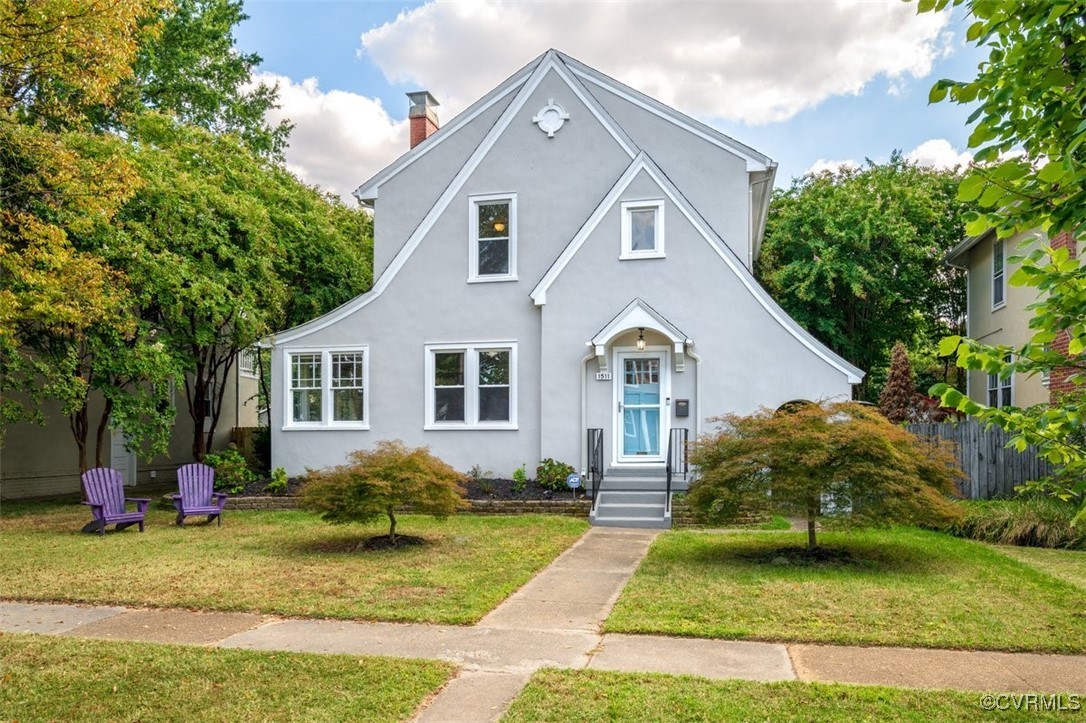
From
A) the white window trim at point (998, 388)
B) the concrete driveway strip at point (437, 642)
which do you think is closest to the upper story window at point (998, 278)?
the white window trim at point (998, 388)

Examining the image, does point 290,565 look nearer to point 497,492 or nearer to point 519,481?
point 497,492

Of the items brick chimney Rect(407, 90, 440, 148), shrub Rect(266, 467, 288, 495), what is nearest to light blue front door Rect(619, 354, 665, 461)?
shrub Rect(266, 467, 288, 495)

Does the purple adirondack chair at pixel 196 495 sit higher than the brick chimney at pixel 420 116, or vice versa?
the brick chimney at pixel 420 116

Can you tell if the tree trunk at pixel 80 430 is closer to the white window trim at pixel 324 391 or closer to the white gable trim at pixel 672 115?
the white window trim at pixel 324 391

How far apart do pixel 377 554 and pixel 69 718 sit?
555cm

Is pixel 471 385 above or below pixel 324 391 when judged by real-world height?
above

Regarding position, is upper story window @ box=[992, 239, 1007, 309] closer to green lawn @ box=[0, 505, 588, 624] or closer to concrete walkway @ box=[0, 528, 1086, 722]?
green lawn @ box=[0, 505, 588, 624]

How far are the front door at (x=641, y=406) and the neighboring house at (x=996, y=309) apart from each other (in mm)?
7205

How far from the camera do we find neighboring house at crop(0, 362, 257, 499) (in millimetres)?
18094

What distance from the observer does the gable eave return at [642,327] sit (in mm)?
14320

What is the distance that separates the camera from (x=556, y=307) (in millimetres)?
15219

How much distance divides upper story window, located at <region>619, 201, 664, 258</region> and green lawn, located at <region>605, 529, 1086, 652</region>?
623 cm

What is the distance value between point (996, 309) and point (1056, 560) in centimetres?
1040

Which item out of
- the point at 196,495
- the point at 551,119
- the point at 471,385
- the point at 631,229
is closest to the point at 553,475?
the point at 471,385
